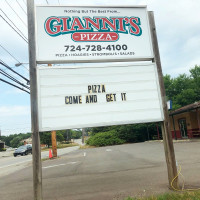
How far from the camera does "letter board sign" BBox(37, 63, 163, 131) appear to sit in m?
4.71

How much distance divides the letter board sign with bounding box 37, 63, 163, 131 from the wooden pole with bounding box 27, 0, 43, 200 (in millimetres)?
146

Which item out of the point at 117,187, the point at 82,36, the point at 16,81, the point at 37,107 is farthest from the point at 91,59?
the point at 16,81

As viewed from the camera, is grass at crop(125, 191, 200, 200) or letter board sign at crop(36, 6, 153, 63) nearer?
grass at crop(125, 191, 200, 200)

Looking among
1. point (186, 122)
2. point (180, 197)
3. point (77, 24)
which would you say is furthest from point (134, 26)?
point (186, 122)

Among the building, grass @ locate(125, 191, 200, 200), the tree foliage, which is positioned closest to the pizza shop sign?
grass @ locate(125, 191, 200, 200)

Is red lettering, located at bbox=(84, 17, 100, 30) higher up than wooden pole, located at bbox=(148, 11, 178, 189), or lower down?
higher up

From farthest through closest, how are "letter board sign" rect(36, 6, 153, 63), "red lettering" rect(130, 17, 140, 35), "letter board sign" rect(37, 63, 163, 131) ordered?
"red lettering" rect(130, 17, 140, 35) < "letter board sign" rect(36, 6, 153, 63) < "letter board sign" rect(37, 63, 163, 131)

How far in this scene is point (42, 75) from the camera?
4824 mm

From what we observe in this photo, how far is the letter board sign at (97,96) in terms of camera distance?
471 centimetres

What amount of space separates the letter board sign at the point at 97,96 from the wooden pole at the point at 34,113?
0.15 m

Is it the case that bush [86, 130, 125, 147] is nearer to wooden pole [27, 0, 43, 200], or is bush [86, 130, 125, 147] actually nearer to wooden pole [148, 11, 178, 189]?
wooden pole [148, 11, 178, 189]

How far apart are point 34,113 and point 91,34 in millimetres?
2511

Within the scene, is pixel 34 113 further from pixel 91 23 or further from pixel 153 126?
pixel 153 126

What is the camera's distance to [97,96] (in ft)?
16.3
